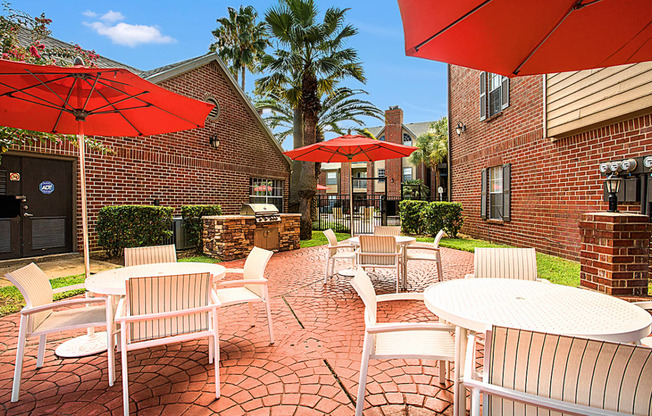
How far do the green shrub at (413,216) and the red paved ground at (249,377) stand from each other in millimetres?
8178

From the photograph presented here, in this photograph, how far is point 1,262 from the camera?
20.0 ft

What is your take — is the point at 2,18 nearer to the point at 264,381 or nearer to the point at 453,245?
the point at 264,381

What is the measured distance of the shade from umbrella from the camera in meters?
2.69

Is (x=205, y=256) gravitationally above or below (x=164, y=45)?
below

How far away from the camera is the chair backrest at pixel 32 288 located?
236 cm

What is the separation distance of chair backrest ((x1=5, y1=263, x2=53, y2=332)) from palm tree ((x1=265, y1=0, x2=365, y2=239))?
8.83 m

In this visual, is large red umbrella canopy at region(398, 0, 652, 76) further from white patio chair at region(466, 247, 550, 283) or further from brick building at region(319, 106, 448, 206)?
brick building at region(319, 106, 448, 206)

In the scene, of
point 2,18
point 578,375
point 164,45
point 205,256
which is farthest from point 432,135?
point 164,45

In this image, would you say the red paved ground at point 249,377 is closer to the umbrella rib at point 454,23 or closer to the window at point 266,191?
the umbrella rib at point 454,23

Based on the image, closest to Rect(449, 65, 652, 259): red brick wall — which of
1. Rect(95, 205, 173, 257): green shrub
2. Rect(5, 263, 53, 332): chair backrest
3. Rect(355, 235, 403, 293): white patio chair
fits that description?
Rect(355, 235, 403, 293): white patio chair

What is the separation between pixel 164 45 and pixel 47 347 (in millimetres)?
107130

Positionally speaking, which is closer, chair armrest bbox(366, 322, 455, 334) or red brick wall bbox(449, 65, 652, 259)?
chair armrest bbox(366, 322, 455, 334)

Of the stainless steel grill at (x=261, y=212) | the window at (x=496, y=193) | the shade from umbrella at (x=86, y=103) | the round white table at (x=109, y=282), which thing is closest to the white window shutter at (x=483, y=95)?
the window at (x=496, y=193)

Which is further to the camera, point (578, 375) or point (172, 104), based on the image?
point (172, 104)
